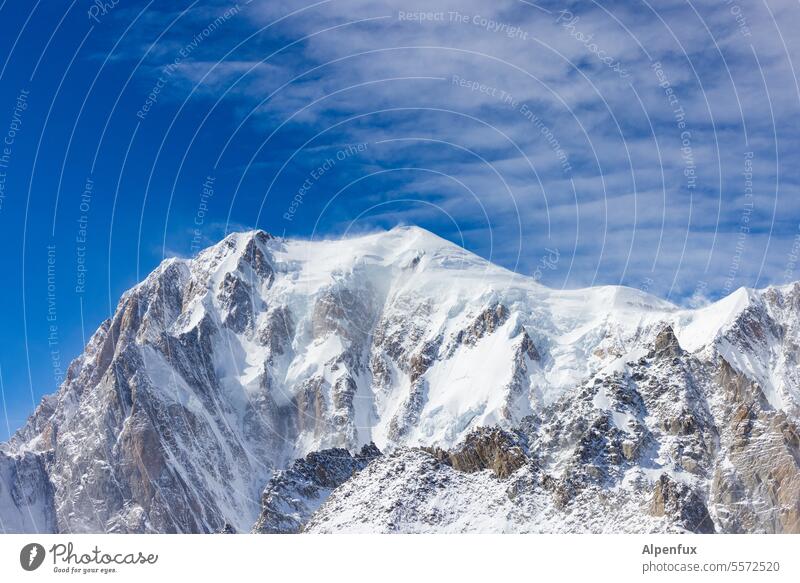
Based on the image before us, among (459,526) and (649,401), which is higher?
(649,401)

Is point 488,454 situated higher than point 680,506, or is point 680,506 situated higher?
point 488,454

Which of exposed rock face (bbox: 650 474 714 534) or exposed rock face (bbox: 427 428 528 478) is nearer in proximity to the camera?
exposed rock face (bbox: 650 474 714 534)

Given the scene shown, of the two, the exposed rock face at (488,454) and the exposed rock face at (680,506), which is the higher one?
the exposed rock face at (488,454)

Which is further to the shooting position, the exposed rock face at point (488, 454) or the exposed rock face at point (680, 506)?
the exposed rock face at point (488, 454)

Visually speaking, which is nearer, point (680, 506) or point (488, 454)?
point (680, 506)

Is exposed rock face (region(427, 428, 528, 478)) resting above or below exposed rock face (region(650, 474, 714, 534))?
above

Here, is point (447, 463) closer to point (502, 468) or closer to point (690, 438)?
point (502, 468)
